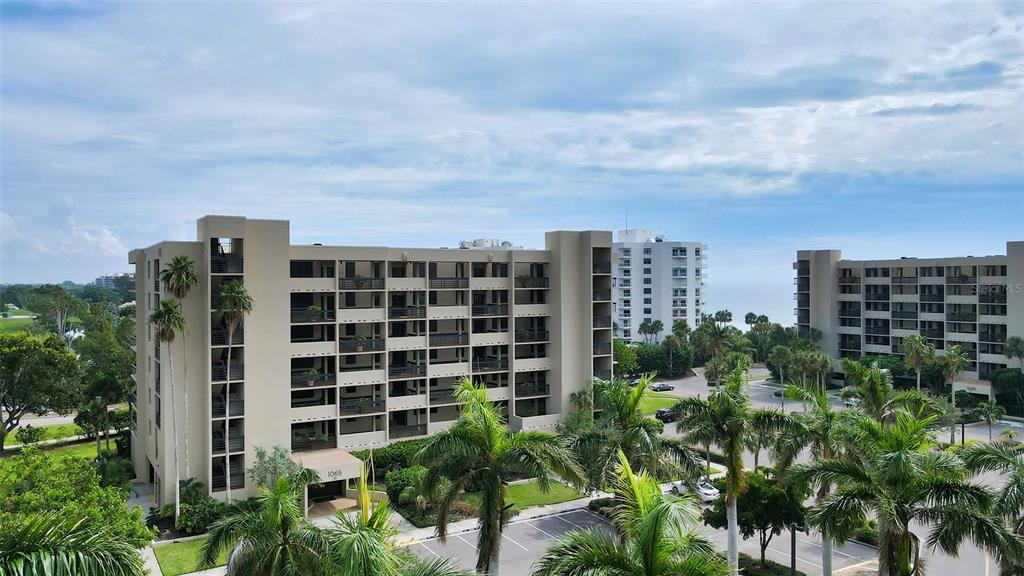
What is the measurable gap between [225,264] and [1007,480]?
119ft

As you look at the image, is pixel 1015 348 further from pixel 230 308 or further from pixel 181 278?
pixel 181 278

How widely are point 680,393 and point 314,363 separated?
49974 mm

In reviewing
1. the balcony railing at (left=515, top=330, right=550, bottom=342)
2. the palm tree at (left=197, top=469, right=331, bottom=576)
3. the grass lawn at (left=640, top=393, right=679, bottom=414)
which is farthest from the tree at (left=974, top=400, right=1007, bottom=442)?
the palm tree at (left=197, top=469, right=331, bottom=576)

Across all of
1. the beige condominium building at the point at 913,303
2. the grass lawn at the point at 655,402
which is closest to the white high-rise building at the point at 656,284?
the beige condominium building at the point at 913,303

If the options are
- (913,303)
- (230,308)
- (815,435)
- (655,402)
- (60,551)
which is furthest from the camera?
(913,303)

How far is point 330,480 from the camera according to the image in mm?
39781

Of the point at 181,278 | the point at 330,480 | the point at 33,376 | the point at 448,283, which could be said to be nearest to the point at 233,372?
the point at 181,278

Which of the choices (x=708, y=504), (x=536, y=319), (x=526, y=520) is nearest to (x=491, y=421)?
(x=526, y=520)

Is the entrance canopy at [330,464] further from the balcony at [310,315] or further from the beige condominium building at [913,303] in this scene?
the beige condominium building at [913,303]

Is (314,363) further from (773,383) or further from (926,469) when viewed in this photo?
(773,383)

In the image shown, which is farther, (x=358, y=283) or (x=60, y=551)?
(x=358, y=283)

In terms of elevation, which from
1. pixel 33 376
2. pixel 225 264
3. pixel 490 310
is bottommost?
pixel 33 376

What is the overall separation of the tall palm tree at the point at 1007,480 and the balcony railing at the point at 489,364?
32.1m

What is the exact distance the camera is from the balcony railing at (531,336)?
51188mm
